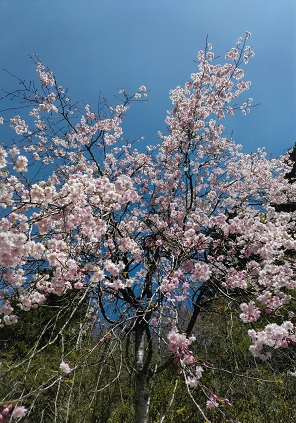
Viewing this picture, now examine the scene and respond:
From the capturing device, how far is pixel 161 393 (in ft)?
22.9

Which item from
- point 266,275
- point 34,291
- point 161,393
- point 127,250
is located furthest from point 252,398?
point 34,291

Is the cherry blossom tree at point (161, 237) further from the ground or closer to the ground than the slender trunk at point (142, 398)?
further from the ground

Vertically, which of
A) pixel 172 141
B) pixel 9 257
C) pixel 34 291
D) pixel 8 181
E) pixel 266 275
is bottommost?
pixel 34 291

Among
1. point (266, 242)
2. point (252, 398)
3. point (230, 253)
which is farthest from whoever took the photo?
point (252, 398)

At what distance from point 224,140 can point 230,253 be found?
9.18ft

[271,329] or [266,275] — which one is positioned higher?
[266,275]

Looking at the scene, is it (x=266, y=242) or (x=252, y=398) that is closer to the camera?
(x=266, y=242)

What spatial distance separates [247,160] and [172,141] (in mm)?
1993

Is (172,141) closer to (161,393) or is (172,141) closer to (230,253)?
(230,253)

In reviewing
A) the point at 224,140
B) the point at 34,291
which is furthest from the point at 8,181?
the point at 224,140

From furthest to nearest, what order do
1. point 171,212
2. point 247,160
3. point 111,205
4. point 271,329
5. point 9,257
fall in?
point 247,160 < point 171,212 < point 111,205 < point 271,329 < point 9,257

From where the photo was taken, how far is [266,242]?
163 inches

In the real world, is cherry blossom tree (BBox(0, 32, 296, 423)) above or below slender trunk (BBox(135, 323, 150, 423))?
above

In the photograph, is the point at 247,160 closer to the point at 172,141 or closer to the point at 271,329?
the point at 172,141
